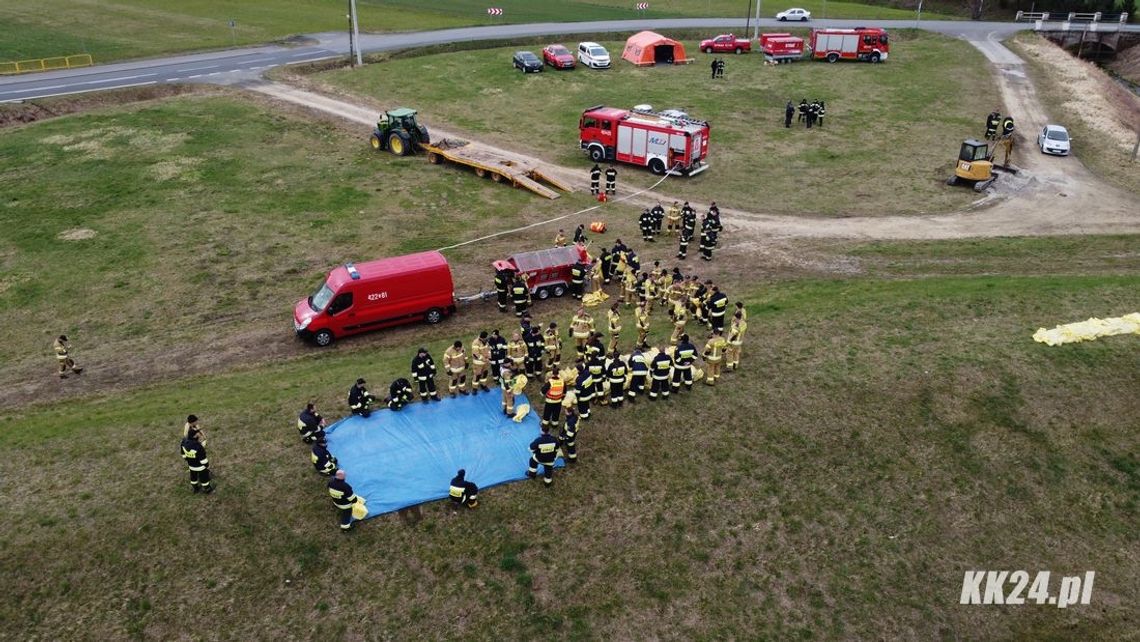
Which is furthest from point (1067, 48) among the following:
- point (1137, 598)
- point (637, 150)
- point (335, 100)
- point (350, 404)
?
point (350, 404)

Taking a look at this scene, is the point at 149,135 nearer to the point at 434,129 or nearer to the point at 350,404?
the point at 434,129

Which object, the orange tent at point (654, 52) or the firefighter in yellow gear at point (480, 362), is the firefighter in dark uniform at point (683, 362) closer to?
the firefighter in yellow gear at point (480, 362)

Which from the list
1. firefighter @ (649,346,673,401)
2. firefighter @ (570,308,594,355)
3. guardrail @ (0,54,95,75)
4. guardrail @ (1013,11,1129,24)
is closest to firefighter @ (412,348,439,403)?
firefighter @ (570,308,594,355)

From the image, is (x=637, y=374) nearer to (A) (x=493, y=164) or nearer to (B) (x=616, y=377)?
(B) (x=616, y=377)

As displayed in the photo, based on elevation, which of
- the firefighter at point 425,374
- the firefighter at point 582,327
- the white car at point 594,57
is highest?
the white car at point 594,57

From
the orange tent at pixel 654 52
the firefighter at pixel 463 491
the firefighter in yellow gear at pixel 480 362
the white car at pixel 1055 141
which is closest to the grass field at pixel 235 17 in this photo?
the orange tent at pixel 654 52

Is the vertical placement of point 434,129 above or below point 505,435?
above
